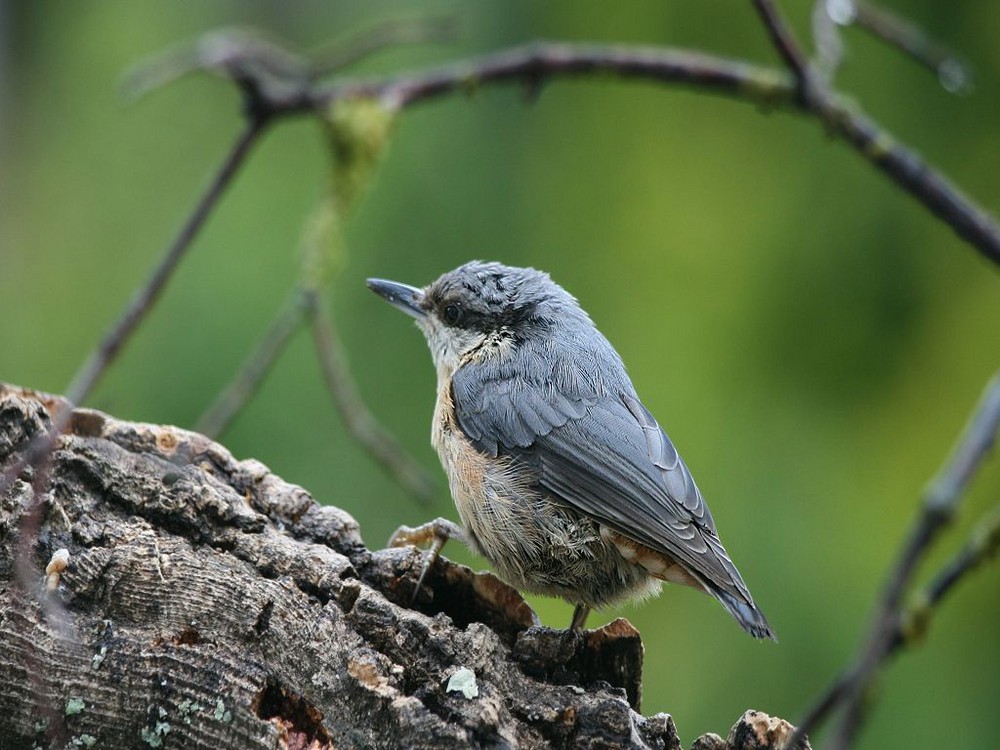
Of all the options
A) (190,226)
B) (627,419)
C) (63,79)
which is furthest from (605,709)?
(63,79)

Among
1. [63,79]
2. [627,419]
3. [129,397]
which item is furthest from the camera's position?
[63,79]

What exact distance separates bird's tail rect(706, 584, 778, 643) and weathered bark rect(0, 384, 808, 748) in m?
0.37

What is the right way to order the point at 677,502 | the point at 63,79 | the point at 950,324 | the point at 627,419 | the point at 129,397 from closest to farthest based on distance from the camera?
1. the point at 677,502
2. the point at 627,419
3. the point at 950,324
4. the point at 129,397
5. the point at 63,79

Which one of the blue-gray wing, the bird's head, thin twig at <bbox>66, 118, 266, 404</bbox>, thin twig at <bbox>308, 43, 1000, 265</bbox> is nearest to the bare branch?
the blue-gray wing

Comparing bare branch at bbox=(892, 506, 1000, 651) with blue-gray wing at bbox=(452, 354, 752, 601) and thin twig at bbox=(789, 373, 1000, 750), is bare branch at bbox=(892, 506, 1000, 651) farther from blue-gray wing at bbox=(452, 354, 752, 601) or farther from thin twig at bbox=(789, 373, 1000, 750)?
blue-gray wing at bbox=(452, 354, 752, 601)

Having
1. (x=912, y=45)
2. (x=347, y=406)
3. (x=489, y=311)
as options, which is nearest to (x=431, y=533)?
(x=347, y=406)

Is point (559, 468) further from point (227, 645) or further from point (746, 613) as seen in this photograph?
point (227, 645)

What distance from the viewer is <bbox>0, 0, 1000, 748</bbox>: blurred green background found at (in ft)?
14.0

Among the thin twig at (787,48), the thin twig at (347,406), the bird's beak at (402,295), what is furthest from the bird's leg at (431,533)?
the thin twig at (787,48)

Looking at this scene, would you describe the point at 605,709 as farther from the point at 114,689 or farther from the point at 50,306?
the point at 50,306

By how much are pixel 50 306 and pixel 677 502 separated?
355 centimetres

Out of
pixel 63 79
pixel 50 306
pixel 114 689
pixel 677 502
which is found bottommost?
pixel 114 689

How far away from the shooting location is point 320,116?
364cm

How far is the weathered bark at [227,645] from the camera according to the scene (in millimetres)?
2066
